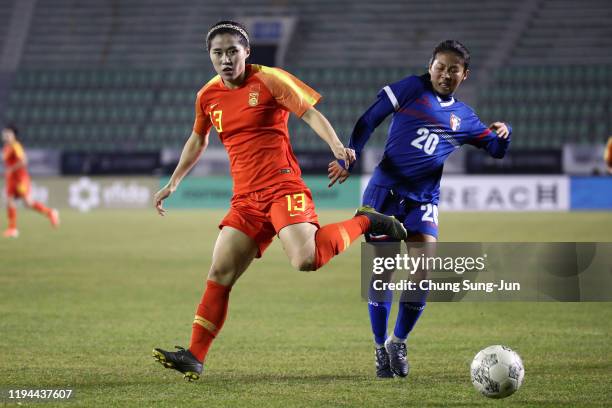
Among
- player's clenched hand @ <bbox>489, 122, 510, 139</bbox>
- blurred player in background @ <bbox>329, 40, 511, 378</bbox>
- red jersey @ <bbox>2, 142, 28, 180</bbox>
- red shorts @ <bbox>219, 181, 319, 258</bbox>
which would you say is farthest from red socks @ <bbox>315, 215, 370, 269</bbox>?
red jersey @ <bbox>2, 142, 28, 180</bbox>

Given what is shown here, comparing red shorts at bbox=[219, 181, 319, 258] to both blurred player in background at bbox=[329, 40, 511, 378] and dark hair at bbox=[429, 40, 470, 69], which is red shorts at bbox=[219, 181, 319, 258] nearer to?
blurred player in background at bbox=[329, 40, 511, 378]

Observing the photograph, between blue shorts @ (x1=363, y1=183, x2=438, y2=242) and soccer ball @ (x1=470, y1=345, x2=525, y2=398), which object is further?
blue shorts @ (x1=363, y1=183, x2=438, y2=242)

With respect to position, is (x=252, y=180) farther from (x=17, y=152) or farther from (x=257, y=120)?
(x=17, y=152)

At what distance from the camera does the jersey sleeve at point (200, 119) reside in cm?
593

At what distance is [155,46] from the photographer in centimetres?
3372

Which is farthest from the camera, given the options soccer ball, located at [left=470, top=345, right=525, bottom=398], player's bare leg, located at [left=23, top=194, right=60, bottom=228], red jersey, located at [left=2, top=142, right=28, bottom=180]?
player's bare leg, located at [left=23, top=194, right=60, bottom=228]

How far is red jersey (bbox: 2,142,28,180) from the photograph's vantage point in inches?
731

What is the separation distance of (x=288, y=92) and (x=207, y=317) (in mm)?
1353

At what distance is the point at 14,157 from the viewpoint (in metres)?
18.7

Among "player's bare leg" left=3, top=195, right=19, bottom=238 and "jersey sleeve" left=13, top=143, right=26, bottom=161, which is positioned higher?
"jersey sleeve" left=13, top=143, right=26, bottom=161

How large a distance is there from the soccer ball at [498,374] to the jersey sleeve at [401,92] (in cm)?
171

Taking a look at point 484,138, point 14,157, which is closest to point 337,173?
point 484,138

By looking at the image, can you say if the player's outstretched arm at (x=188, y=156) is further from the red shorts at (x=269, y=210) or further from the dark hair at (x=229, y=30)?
the dark hair at (x=229, y=30)

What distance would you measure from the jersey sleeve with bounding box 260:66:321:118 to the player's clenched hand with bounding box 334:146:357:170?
1.03 ft
